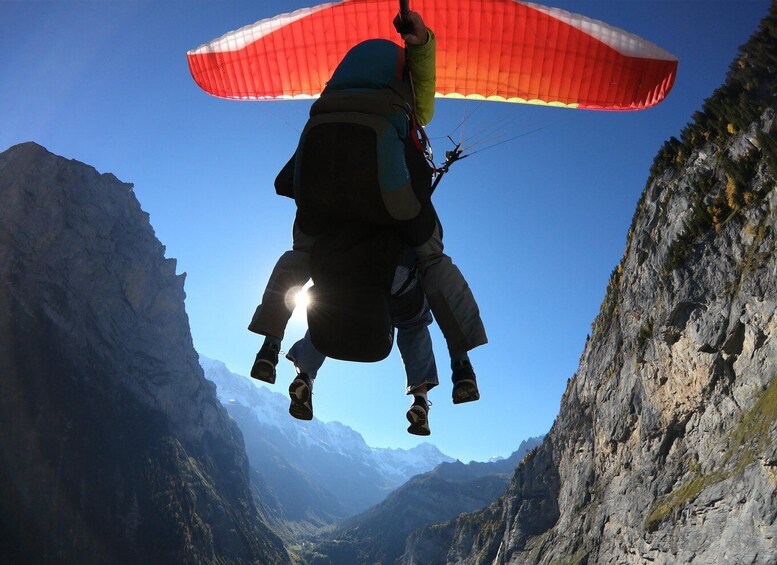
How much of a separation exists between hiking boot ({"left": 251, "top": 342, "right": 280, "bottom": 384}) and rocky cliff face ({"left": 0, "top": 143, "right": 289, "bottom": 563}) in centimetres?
12732

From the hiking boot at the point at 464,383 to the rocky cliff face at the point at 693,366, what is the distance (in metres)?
19.1

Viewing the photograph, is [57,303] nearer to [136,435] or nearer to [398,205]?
[136,435]

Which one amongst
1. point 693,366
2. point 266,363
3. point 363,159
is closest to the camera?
point 363,159

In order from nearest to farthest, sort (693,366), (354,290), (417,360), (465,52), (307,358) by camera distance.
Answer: (354,290) < (307,358) < (417,360) < (465,52) < (693,366)

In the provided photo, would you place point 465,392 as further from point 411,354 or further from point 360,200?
point 360,200

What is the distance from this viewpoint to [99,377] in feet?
437

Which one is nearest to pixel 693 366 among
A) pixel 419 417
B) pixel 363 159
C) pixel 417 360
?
pixel 417 360

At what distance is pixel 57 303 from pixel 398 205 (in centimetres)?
15151

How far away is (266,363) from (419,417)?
1457 millimetres

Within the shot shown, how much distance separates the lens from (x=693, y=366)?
2755cm

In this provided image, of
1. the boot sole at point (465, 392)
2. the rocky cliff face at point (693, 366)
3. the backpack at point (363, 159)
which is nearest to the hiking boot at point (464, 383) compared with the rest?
the boot sole at point (465, 392)

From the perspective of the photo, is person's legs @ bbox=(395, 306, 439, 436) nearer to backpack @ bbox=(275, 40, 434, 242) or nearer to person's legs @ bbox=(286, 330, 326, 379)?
person's legs @ bbox=(286, 330, 326, 379)

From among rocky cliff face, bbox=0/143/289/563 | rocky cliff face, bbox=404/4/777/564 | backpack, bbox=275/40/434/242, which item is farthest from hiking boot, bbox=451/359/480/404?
rocky cliff face, bbox=0/143/289/563

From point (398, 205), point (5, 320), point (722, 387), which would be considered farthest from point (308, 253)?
point (5, 320)
